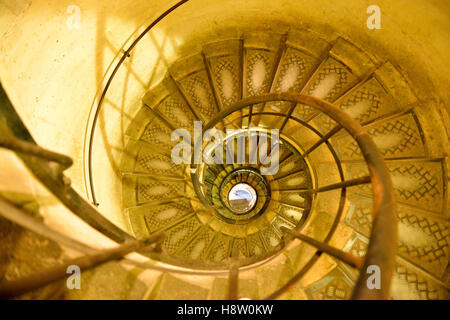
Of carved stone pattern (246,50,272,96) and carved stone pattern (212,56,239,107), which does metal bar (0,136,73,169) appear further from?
carved stone pattern (246,50,272,96)

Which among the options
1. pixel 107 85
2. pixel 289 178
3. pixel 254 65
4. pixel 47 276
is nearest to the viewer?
pixel 47 276

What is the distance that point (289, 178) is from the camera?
534cm

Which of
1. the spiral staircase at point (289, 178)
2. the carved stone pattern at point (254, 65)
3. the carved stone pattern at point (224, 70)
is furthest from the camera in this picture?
the carved stone pattern at point (224, 70)

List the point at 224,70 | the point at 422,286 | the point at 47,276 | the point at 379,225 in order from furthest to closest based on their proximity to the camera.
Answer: the point at 224,70, the point at 422,286, the point at 379,225, the point at 47,276

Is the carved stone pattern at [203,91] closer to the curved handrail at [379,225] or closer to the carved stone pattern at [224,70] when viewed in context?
the carved stone pattern at [224,70]

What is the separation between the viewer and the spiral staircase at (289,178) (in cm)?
202

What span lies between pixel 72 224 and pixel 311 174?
118 inches

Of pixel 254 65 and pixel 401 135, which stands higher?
pixel 254 65

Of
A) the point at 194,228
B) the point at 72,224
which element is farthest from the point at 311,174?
the point at 72,224

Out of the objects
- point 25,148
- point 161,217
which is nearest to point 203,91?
point 161,217

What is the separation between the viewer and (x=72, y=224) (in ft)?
5.96

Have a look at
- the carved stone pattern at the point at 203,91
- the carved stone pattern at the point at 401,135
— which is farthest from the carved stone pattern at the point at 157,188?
the carved stone pattern at the point at 401,135

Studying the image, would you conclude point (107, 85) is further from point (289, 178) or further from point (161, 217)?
point (289, 178)
